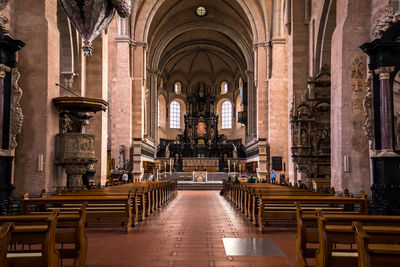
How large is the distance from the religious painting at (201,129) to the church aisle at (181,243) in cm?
3506

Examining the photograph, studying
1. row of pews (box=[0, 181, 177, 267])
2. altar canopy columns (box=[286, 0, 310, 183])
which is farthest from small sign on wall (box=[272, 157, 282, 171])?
row of pews (box=[0, 181, 177, 267])

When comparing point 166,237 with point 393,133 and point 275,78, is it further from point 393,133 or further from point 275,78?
point 275,78

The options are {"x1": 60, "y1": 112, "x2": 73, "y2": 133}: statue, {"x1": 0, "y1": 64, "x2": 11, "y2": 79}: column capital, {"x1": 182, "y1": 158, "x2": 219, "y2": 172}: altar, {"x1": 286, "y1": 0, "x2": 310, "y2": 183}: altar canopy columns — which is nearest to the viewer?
{"x1": 0, "y1": 64, "x2": 11, "y2": 79}: column capital

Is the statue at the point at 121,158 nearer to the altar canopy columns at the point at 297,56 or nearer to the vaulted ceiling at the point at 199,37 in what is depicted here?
the vaulted ceiling at the point at 199,37

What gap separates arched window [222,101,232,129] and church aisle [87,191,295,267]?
3845cm

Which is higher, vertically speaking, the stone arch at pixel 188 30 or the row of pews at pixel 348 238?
the stone arch at pixel 188 30

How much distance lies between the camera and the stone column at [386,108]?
841cm

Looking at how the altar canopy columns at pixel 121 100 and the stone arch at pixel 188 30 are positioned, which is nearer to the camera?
the altar canopy columns at pixel 121 100

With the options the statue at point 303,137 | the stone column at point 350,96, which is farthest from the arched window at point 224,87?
the stone column at point 350,96

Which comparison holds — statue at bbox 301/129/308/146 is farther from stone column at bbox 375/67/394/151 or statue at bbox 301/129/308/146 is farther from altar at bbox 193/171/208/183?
altar at bbox 193/171/208/183

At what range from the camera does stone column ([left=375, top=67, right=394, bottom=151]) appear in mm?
8406

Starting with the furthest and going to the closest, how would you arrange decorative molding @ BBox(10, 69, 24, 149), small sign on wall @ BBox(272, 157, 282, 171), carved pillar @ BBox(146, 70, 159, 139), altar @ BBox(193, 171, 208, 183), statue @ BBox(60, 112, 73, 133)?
carved pillar @ BBox(146, 70, 159, 139)
altar @ BBox(193, 171, 208, 183)
small sign on wall @ BBox(272, 157, 282, 171)
statue @ BBox(60, 112, 73, 133)
decorative molding @ BBox(10, 69, 24, 149)

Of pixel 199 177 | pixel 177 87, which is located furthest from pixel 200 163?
pixel 177 87

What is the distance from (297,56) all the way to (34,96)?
33.4 ft
